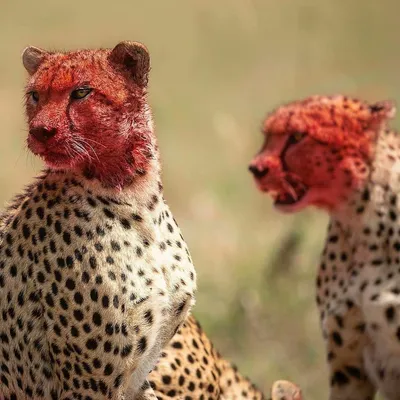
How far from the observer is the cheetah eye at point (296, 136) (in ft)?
16.4

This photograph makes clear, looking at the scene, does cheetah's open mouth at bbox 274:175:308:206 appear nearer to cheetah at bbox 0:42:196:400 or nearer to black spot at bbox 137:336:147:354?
cheetah at bbox 0:42:196:400

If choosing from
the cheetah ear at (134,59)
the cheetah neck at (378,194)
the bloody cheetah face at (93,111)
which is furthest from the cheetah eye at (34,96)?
the cheetah neck at (378,194)

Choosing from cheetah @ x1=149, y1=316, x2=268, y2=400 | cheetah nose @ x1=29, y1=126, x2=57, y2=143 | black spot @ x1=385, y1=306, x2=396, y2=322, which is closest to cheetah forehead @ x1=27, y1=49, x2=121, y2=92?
cheetah nose @ x1=29, y1=126, x2=57, y2=143

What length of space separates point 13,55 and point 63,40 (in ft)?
1.37

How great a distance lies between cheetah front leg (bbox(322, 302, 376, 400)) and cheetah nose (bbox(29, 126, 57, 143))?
1.53 meters

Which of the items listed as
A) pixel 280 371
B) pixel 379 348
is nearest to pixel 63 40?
pixel 280 371

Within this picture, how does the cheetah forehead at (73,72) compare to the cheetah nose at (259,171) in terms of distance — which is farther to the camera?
the cheetah nose at (259,171)

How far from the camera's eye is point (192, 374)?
15.6ft

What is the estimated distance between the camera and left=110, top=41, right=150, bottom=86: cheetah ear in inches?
157

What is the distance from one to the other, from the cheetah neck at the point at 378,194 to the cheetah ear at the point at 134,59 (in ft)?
3.87

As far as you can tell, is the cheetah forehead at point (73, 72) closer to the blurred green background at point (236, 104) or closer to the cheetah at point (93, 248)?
the cheetah at point (93, 248)

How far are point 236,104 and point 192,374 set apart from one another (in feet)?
20.7

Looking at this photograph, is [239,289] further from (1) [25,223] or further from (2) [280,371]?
(1) [25,223]

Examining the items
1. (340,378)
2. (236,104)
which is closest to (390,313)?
(340,378)
